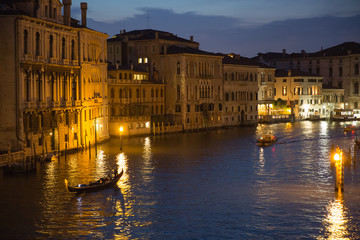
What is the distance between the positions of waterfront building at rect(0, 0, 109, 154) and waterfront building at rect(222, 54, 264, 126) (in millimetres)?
27018

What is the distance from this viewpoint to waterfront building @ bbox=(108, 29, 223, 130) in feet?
210

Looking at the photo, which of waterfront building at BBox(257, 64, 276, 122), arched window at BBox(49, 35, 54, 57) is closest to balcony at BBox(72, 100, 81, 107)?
arched window at BBox(49, 35, 54, 57)

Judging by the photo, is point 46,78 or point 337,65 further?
point 337,65

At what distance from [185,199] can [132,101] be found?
102 feet

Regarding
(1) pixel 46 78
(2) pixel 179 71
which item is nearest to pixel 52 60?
(1) pixel 46 78

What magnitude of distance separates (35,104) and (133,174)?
Result: 8.17 metres

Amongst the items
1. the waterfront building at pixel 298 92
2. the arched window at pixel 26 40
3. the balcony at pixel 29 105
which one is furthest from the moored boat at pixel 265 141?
the waterfront building at pixel 298 92

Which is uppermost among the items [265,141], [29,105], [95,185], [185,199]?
[29,105]

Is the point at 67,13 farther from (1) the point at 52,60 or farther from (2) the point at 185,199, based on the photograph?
(2) the point at 185,199

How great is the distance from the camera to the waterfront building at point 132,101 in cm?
5569

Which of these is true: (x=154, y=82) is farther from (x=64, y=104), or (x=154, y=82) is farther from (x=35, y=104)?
(x=35, y=104)

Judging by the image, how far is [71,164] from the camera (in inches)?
1462

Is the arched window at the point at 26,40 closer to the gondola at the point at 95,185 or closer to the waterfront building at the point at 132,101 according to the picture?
the gondola at the point at 95,185

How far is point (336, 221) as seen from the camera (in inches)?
957
